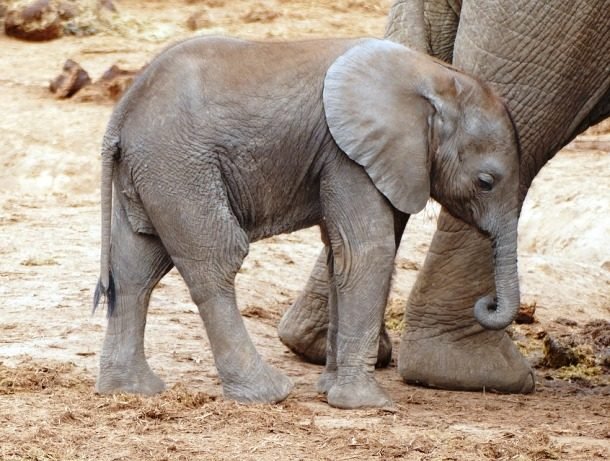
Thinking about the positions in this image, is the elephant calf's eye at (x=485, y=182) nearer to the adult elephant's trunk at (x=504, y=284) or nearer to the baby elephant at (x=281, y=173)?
the baby elephant at (x=281, y=173)

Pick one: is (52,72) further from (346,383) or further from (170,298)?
(346,383)

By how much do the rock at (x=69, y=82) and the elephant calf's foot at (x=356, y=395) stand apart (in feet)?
22.4

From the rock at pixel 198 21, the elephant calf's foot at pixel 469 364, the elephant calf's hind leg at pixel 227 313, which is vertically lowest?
the rock at pixel 198 21

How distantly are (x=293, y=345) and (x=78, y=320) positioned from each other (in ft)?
2.88

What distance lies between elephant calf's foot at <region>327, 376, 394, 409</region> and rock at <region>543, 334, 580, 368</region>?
1.48 metres

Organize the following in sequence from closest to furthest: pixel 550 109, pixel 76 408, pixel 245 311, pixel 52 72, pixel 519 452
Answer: pixel 519 452
pixel 76 408
pixel 550 109
pixel 245 311
pixel 52 72

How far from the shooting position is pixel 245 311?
680cm

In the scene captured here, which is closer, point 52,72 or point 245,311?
point 245,311

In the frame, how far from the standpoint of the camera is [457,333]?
227 inches

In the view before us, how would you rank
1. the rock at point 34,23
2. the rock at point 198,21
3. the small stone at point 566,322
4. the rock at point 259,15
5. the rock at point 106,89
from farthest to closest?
the rock at point 259,15, the rock at point 198,21, the rock at point 34,23, the rock at point 106,89, the small stone at point 566,322

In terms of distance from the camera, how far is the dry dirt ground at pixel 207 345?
4.44m

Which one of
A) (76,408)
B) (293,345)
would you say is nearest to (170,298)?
(293,345)

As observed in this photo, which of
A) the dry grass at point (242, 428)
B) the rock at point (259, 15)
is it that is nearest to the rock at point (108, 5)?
the rock at point (259, 15)

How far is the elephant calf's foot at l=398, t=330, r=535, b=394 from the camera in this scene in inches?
224
